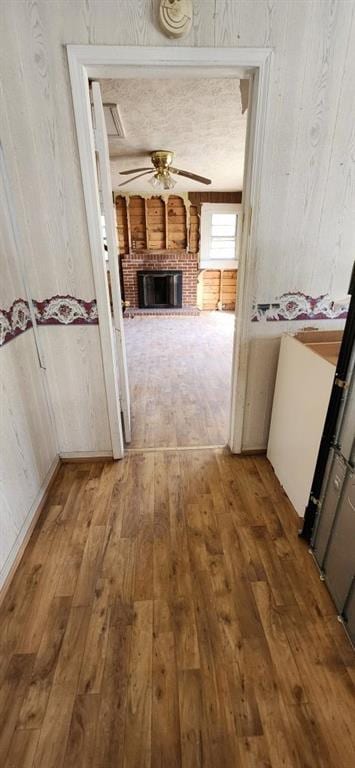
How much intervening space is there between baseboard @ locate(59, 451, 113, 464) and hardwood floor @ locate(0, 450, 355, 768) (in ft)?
1.17

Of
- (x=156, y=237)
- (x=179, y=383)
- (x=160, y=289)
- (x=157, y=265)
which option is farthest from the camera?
(x=160, y=289)

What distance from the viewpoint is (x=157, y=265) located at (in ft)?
22.0

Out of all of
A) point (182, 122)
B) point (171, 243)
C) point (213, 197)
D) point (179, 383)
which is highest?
point (182, 122)

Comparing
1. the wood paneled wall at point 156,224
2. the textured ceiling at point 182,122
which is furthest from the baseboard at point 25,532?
the wood paneled wall at point 156,224

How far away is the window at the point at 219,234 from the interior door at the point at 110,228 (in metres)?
5.23

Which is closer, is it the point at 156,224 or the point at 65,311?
the point at 65,311

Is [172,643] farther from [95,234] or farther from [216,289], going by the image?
[216,289]

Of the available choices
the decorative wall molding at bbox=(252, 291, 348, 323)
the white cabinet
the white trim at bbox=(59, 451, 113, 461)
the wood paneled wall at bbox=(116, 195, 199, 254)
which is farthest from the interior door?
the wood paneled wall at bbox=(116, 195, 199, 254)

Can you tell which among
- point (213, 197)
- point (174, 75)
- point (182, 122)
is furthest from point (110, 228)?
point (213, 197)

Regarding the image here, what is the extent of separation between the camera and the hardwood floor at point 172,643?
0.93 meters

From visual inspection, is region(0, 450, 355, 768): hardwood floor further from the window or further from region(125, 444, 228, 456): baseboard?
the window

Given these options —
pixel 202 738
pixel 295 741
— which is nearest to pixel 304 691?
pixel 295 741

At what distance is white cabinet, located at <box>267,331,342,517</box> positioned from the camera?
1402 millimetres

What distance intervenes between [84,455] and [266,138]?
200 centimetres
